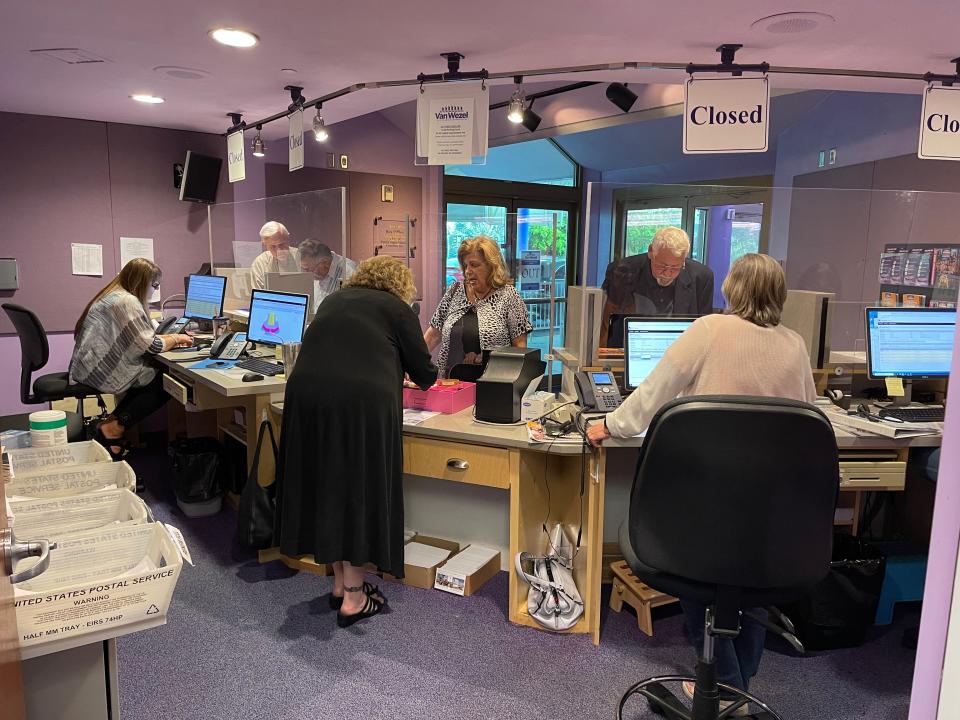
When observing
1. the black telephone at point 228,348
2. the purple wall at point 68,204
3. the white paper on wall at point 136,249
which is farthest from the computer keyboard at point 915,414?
Result: the purple wall at point 68,204

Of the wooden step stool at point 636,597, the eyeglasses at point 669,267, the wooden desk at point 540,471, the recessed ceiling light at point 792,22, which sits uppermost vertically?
the recessed ceiling light at point 792,22

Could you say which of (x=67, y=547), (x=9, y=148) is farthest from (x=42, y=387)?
(x=67, y=547)

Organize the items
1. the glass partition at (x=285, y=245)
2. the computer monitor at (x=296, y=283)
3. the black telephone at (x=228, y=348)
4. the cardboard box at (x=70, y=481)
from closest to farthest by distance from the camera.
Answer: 1. the cardboard box at (x=70, y=481)
2. the black telephone at (x=228, y=348)
3. the computer monitor at (x=296, y=283)
4. the glass partition at (x=285, y=245)

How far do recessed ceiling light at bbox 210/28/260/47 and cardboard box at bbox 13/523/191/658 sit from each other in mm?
2349

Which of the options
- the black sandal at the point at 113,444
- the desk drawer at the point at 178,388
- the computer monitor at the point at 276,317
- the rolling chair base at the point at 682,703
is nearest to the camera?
the rolling chair base at the point at 682,703

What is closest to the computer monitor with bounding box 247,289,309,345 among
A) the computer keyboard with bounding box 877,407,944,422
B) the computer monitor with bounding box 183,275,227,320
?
the computer monitor with bounding box 183,275,227,320

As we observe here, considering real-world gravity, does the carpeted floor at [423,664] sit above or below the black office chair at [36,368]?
below

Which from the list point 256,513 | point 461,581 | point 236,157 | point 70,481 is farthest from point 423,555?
point 236,157

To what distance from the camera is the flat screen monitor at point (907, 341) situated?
9.40ft

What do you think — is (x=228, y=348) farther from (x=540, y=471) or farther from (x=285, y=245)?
(x=540, y=471)

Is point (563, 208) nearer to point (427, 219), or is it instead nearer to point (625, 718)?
point (427, 219)

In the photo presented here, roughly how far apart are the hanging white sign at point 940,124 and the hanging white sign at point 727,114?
0.83 m

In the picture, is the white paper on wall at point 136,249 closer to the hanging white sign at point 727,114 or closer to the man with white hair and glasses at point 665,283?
the man with white hair and glasses at point 665,283

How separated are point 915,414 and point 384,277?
2.12 metres
